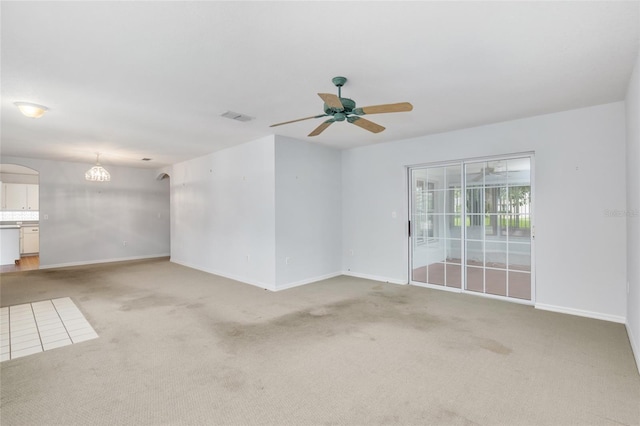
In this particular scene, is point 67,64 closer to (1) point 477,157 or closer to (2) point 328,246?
(2) point 328,246

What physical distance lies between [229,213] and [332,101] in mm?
4078

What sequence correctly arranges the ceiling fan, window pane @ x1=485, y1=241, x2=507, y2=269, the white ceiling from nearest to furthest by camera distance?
the white ceiling → the ceiling fan → window pane @ x1=485, y1=241, x2=507, y2=269

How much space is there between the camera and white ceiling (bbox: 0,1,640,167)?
195 cm

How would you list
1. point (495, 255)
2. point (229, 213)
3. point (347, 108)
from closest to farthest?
point (347, 108), point (495, 255), point (229, 213)

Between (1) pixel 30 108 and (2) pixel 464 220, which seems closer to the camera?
(1) pixel 30 108

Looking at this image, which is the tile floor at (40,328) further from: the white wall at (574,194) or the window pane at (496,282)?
the white wall at (574,194)

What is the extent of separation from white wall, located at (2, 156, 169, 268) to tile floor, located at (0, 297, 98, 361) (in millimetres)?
3777

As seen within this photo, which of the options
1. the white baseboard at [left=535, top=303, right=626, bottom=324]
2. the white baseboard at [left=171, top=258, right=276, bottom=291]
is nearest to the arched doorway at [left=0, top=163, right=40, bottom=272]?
the white baseboard at [left=171, top=258, right=276, bottom=291]

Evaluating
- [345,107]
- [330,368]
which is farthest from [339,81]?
[330,368]

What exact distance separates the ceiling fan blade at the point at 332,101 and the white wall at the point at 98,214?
7714 millimetres

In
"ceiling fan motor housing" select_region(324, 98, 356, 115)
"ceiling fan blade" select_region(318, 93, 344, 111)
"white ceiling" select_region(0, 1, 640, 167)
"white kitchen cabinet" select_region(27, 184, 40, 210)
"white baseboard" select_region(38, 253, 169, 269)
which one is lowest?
"white baseboard" select_region(38, 253, 169, 269)

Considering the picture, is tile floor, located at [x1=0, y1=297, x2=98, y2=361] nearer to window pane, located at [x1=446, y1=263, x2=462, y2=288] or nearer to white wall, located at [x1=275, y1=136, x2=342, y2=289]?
white wall, located at [x1=275, y1=136, x2=342, y2=289]

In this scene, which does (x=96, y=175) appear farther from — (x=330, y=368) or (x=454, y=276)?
(x=454, y=276)

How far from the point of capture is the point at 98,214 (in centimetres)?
805
